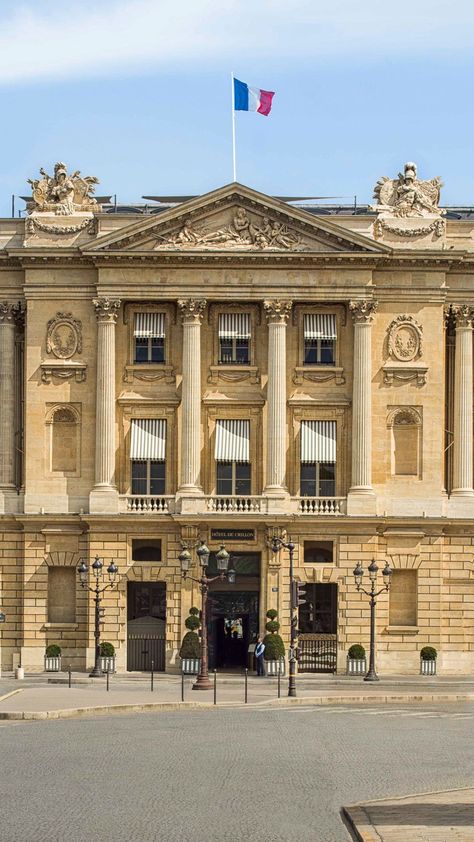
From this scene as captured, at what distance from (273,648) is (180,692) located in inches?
516

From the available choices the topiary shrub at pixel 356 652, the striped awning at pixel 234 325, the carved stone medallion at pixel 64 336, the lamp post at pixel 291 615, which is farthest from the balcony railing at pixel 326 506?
the carved stone medallion at pixel 64 336

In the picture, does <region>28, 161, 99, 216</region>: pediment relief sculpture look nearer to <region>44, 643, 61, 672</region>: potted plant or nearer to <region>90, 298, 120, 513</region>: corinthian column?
<region>90, 298, 120, 513</region>: corinthian column

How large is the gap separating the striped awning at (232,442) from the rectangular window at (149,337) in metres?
4.32

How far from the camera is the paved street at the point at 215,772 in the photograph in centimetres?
2922

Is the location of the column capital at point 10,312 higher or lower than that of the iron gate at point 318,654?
higher

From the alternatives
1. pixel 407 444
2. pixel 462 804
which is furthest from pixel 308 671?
pixel 462 804

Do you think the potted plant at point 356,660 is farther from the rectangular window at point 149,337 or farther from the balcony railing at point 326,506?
the rectangular window at point 149,337

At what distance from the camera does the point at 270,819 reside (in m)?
30.0

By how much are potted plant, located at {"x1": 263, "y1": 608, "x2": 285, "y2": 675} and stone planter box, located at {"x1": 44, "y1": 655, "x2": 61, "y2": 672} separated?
9.56 m

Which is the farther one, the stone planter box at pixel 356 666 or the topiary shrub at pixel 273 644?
the stone planter box at pixel 356 666

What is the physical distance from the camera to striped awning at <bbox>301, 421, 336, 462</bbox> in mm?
84125

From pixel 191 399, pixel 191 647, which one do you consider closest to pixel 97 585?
pixel 191 647

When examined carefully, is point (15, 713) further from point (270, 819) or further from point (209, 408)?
point (209, 408)

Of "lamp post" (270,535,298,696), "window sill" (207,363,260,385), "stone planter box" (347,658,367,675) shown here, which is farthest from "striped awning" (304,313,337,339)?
"stone planter box" (347,658,367,675)
